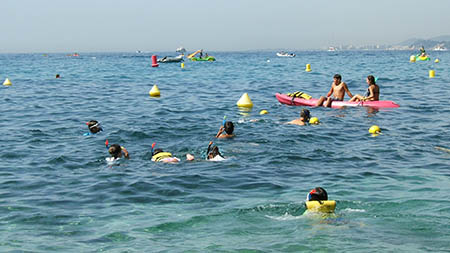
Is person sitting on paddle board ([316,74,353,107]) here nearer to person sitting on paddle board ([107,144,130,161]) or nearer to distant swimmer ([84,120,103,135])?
distant swimmer ([84,120,103,135])

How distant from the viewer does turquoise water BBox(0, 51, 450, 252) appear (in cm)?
695

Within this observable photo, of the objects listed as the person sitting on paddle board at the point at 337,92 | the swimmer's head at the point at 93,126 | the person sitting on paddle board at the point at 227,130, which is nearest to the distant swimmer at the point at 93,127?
the swimmer's head at the point at 93,126

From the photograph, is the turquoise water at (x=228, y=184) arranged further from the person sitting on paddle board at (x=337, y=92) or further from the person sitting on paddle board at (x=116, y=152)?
the person sitting on paddle board at (x=337, y=92)

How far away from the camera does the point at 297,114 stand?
19.5m

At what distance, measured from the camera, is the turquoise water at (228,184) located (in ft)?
22.8

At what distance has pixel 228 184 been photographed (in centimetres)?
984

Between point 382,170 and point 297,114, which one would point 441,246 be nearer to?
point 382,170

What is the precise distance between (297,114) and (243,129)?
4.18 meters

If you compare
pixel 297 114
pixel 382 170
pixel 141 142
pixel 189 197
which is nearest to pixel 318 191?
pixel 189 197

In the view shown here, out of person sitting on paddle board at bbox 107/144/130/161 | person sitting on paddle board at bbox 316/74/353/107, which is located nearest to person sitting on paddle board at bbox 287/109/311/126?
person sitting on paddle board at bbox 316/74/353/107

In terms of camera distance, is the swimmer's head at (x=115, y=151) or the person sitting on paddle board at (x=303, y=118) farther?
the person sitting on paddle board at (x=303, y=118)

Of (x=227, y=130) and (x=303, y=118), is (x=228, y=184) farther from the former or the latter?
(x=303, y=118)

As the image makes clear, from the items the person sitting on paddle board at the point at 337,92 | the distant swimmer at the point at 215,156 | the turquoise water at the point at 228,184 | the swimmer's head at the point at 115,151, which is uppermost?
the person sitting on paddle board at the point at 337,92

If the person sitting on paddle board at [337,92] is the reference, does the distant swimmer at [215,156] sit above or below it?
below
